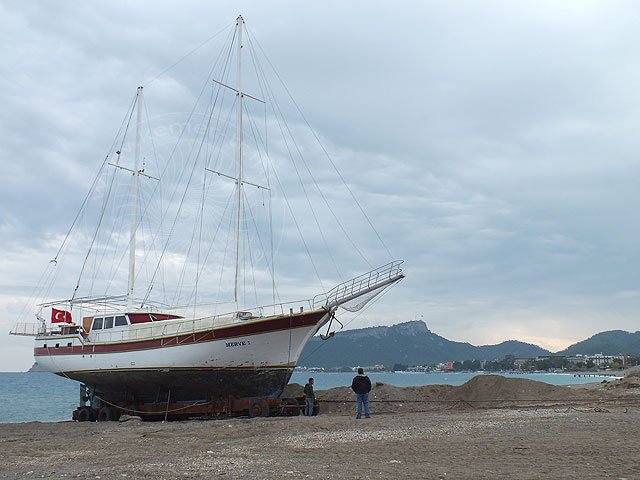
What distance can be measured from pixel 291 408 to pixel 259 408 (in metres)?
1.36

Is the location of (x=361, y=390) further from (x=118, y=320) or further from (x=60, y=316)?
(x=60, y=316)

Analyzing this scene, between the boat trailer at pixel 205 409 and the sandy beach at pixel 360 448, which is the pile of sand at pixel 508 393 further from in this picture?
the boat trailer at pixel 205 409

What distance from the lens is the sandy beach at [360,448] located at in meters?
11.6

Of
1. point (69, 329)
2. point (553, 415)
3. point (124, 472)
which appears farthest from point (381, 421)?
point (69, 329)

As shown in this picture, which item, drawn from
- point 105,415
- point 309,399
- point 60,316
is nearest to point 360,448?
point 309,399

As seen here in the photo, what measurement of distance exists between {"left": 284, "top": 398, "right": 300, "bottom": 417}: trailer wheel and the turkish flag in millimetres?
14063

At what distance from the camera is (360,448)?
14.6 meters

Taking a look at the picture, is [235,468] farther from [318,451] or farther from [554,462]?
[554,462]

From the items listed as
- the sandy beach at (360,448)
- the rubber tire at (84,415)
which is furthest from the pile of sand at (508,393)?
the rubber tire at (84,415)

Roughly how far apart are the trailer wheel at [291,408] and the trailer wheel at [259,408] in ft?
2.89

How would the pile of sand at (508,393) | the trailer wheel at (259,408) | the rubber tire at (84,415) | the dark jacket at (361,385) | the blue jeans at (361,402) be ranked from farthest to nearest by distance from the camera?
1. the rubber tire at (84,415)
2. the pile of sand at (508,393)
3. the trailer wheel at (259,408)
4. the blue jeans at (361,402)
5. the dark jacket at (361,385)

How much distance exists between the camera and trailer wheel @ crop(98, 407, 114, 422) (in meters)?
30.3

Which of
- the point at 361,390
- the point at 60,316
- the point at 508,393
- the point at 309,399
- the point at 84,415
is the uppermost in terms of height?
the point at 60,316

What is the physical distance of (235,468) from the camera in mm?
12391
